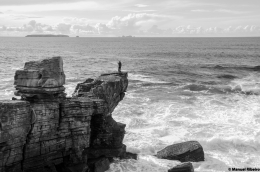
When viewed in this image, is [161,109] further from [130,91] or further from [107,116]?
[107,116]

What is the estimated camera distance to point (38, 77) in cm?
1741

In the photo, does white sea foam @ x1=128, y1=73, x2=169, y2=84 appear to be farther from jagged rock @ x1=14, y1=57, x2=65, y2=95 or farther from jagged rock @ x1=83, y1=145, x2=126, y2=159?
→ jagged rock @ x1=14, y1=57, x2=65, y2=95

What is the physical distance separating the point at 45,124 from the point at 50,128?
43cm

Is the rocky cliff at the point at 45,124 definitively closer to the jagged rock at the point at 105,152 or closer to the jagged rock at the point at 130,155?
the jagged rock at the point at 105,152

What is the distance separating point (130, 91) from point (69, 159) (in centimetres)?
2653

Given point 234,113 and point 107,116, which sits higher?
point 107,116

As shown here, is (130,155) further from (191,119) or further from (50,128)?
(191,119)

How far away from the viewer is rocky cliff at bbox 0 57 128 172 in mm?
16359

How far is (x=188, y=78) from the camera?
60344mm

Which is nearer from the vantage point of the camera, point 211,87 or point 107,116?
point 107,116

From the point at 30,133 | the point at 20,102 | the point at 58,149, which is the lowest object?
the point at 58,149

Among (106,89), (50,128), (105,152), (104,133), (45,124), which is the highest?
(106,89)

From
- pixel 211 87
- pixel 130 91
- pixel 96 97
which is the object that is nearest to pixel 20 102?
pixel 96 97

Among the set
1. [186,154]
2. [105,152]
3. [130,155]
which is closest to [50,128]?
[105,152]
